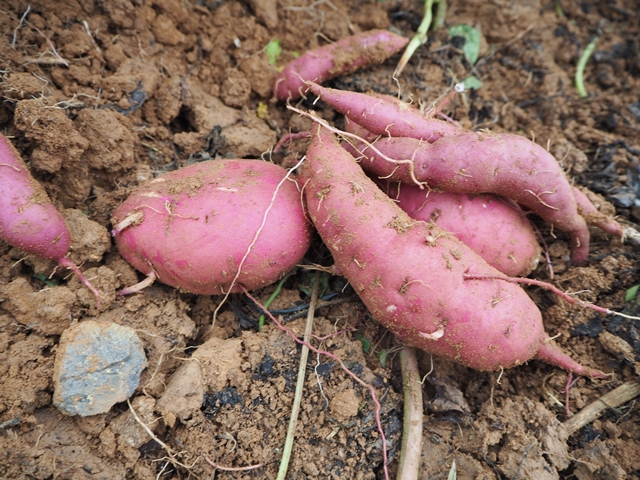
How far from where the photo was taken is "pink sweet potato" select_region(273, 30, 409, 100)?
210 centimetres

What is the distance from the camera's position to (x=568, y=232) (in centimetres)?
176

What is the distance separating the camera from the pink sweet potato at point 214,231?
61.8 inches

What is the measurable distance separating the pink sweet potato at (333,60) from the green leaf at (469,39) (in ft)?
1.45

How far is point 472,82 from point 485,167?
37.2 inches

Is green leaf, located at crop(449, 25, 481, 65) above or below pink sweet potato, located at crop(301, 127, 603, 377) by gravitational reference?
above

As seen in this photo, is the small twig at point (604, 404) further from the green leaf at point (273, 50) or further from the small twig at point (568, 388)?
the green leaf at point (273, 50)

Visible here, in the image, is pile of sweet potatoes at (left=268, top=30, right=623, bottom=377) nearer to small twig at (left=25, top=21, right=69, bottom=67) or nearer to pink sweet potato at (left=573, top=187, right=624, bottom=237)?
pink sweet potato at (left=573, top=187, right=624, bottom=237)

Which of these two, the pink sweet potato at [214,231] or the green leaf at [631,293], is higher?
the pink sweet potato at [214,231]

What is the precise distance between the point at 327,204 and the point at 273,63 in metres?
1.09

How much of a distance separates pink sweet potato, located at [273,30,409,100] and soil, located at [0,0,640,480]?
0.08 metres

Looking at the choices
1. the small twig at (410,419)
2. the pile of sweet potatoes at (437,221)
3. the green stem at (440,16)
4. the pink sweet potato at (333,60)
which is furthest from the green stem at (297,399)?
the green stem at (440,16)

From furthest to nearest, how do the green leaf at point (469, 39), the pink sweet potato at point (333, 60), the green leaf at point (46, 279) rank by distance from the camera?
the green leaf at point (469, 39) → the pink sweet potato at point (333, 60) → the green leaf at point (46, 279)

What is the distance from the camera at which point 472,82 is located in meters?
2.30

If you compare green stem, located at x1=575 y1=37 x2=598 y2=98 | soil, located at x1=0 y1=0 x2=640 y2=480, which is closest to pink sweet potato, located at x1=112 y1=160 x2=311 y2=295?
soil, located at x1=0 y1=0 x2=640 y2=480
